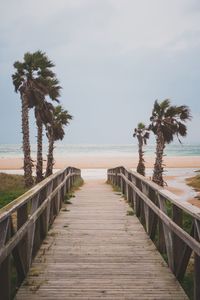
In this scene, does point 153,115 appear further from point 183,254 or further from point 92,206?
point 183,254

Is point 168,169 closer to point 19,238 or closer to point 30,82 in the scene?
point 30,82

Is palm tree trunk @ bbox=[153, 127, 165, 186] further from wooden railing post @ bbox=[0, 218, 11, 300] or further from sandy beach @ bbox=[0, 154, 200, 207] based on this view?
wooden railing post @ bbox=[0, 218, 11, 300]

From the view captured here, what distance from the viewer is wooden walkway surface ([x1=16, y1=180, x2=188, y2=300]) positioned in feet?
16.9

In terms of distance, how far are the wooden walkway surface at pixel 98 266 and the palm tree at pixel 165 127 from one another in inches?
800

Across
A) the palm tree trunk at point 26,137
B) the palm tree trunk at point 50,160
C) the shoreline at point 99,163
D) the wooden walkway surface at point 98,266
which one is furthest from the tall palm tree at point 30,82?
the shoreline at point 99,163

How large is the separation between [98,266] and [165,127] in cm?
2448

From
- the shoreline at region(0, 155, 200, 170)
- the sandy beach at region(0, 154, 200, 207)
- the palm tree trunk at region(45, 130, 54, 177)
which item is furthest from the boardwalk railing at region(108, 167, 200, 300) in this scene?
A: the shoreline at region(0, 155, 200, 170)

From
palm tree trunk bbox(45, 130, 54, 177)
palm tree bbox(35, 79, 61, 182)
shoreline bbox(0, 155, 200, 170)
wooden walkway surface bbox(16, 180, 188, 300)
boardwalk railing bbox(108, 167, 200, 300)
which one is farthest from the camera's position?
shoreline bbox(0, 155, 200, 170)

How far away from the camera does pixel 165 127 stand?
98.1ft

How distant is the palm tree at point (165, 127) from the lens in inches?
1158

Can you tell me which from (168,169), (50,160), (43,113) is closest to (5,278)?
(43,113)

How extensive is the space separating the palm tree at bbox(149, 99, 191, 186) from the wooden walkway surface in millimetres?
20317

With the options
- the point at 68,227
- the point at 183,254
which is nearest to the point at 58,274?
the point at 183,254

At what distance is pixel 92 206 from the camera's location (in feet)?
40.6
